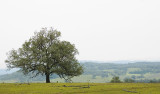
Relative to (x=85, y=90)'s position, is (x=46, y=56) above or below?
above

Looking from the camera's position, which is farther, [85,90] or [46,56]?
[46,56]

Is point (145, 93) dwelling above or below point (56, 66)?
below

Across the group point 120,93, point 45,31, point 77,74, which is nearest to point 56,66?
point 77,74

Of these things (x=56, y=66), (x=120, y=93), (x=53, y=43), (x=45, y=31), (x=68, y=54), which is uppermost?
(x=45, y=31)

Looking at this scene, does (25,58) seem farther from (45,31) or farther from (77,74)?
(77,74)

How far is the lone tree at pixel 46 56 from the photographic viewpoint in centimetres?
5731

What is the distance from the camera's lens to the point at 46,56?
58.2m

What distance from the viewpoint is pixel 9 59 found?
59.2 meters

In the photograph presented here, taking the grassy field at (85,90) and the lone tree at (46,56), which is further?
the lone tree at (46,56)

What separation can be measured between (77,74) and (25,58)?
17599 mm

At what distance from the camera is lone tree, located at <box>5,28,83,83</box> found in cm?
5731

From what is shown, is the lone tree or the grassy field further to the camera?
the lone tree

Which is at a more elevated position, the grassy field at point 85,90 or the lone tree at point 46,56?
the lone tree at point 46,56

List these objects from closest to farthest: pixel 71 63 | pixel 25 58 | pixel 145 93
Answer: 1. pixel 145 93
2. pixel 25 58
3. pixel 71 63
